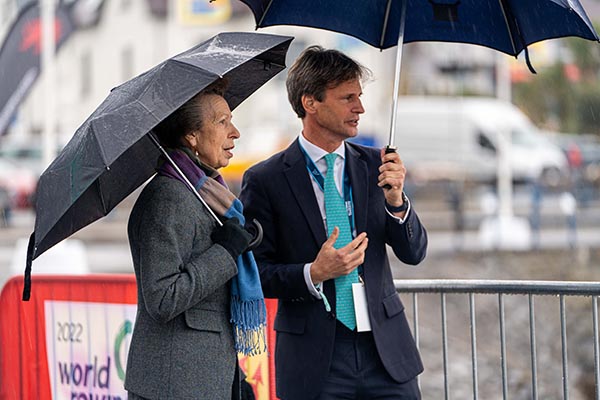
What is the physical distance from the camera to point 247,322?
396cm

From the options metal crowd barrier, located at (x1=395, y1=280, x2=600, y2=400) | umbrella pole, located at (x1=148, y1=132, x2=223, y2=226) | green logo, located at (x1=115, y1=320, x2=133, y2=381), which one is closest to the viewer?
umbrella pole, located at (x1=148, y1=132, x2=223, y2=226)

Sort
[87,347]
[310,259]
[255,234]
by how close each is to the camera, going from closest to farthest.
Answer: [255,234] < [310,259] < [87,347]

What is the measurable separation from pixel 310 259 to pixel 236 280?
603 mm

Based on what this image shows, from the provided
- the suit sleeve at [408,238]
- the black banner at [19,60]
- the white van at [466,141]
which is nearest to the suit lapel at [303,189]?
the suit sleeve at [408,238]

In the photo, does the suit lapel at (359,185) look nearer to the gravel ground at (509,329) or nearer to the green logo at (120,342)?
the green logo at (120,342)

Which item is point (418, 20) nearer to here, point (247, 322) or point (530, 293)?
point (530, 293)

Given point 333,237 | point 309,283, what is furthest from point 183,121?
point 309,283

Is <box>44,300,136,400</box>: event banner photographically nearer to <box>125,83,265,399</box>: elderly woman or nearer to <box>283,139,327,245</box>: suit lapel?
<box>283,139,327,245</box>: suit lapel

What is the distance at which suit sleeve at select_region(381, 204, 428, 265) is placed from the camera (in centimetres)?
441

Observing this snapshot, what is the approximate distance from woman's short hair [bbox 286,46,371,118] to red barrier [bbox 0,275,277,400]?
6.91 ft

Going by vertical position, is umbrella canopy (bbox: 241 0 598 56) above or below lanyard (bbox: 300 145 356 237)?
above

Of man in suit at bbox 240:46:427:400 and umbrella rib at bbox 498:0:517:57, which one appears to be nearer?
man in suit at bbox 240:46:427:400

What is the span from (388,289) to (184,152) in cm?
107

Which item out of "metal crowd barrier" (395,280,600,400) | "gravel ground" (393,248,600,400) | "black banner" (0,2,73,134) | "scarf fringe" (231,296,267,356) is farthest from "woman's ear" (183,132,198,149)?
"gravel ground" (393,248,600,400)
